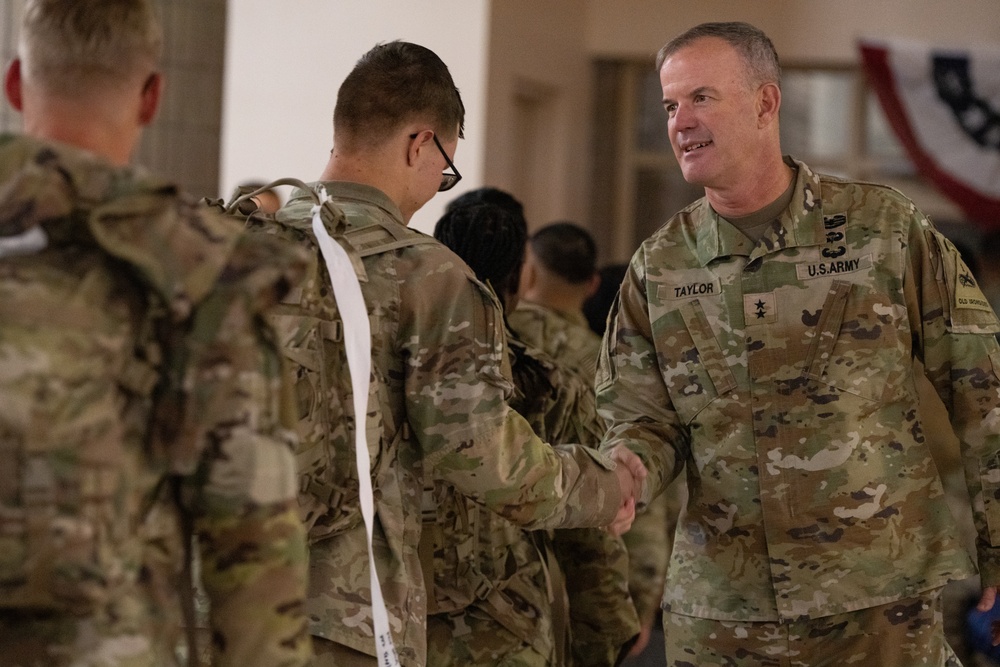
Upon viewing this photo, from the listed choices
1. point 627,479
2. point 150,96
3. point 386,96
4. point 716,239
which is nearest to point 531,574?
point 627,479

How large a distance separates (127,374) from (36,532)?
200mm

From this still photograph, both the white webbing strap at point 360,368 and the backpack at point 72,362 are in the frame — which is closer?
the backpack at point 72,362

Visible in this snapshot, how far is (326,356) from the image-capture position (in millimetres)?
2125

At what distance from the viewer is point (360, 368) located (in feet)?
6.65

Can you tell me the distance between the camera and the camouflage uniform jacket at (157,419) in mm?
1437

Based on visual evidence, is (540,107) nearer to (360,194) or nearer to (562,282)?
(562,282)

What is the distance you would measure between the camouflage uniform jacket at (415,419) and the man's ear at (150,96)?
59 centimetres

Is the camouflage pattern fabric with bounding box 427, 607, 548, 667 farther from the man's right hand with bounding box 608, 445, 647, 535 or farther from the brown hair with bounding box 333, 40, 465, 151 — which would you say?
the brown hair with bounding box 333, 40, 465, 151

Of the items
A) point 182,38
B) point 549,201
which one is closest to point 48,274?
point 182,38

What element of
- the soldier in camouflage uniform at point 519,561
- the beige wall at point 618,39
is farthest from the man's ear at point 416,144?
the beige wall at point 618,39

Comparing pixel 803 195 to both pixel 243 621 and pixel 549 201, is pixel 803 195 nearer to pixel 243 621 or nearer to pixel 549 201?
pixel 243 621

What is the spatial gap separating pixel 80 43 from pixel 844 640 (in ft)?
5.78

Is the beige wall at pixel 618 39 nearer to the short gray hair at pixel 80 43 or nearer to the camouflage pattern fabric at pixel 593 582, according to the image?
the camouflage pattern fabric at pixel 593 582

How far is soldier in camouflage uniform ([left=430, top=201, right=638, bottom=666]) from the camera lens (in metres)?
2.51
